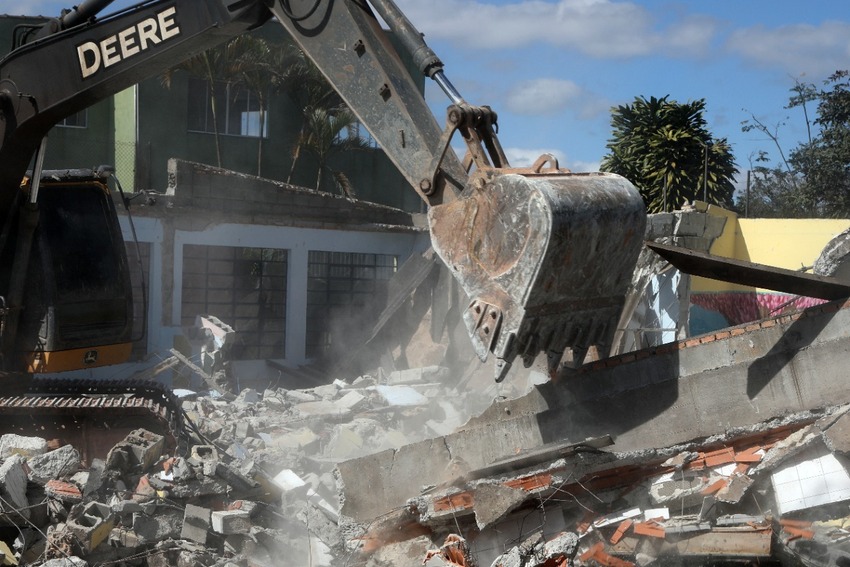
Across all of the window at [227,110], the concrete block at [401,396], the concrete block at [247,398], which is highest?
the window at [227,110]

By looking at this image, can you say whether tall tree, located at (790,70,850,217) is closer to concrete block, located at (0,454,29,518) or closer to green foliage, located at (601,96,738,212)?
green foliage, located at (601,96,738,212)

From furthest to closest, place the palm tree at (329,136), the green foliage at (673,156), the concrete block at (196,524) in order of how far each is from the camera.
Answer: the palm tree at (329,136) → the green foliage at (673,156) → the concrete block at (196,524)

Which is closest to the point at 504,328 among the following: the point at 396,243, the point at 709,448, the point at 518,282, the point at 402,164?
the point at 518,282

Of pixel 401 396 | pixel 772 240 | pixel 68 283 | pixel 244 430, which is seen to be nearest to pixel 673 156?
pixel 772 240

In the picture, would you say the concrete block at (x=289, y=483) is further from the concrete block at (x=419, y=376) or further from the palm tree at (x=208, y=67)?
the palm tree at (x=208, y=67)

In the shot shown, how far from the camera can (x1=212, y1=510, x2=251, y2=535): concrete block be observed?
22.5 feet

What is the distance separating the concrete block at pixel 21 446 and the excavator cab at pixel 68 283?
37.4 inches

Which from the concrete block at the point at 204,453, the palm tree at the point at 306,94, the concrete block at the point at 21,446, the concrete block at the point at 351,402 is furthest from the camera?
the palm tree at the point at 306,94

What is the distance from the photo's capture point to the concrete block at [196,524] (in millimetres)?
6809

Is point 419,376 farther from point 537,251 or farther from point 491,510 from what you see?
point 537,251

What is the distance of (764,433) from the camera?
6605 millimetres

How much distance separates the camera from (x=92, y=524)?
21.5 ft

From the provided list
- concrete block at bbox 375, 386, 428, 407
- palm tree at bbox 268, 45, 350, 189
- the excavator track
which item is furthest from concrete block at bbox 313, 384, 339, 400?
palm tree at bbox 268, 45, 350, 189

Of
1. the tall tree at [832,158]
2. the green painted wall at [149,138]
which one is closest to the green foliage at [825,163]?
the tall tree at [832,158]
